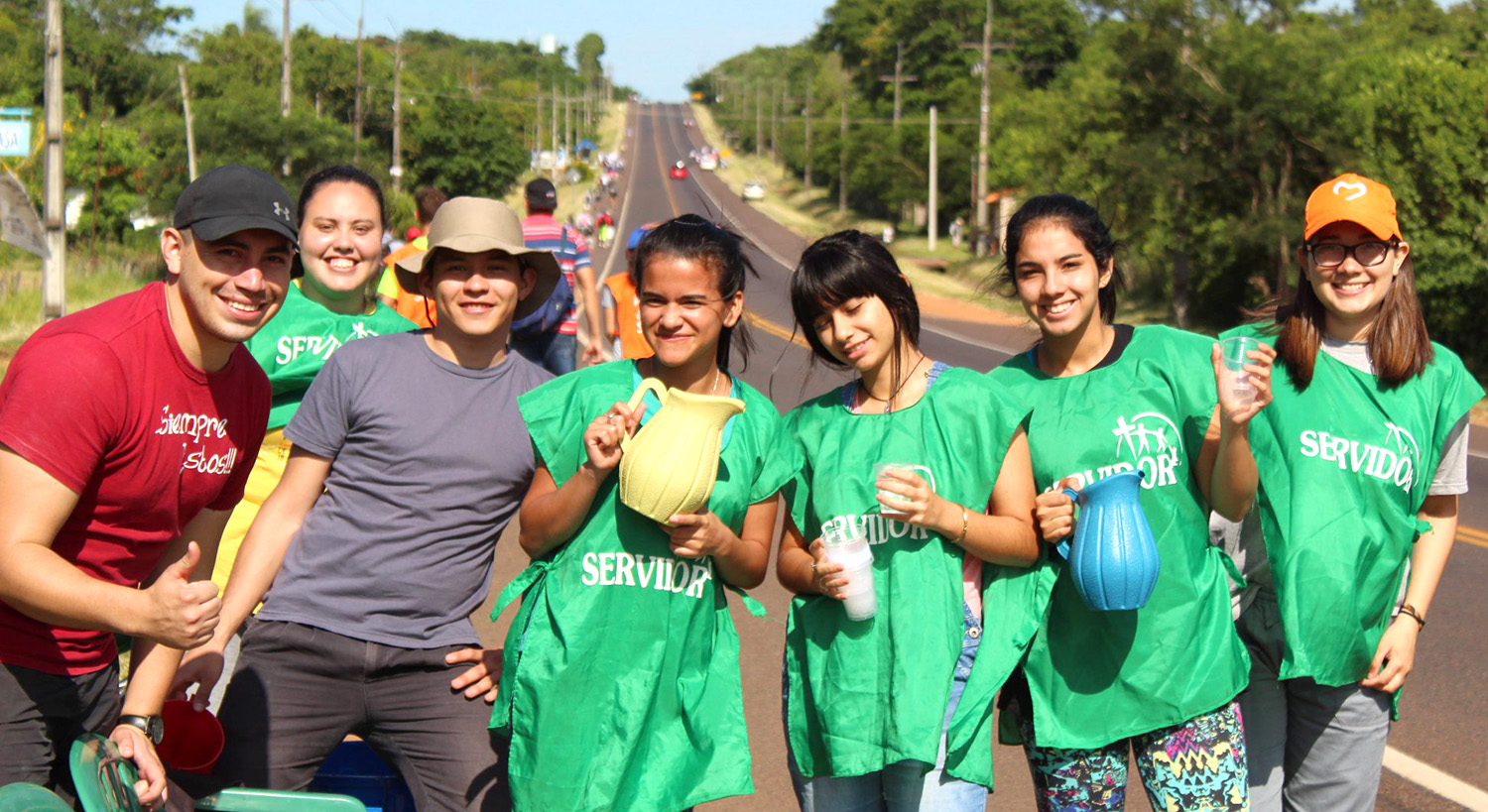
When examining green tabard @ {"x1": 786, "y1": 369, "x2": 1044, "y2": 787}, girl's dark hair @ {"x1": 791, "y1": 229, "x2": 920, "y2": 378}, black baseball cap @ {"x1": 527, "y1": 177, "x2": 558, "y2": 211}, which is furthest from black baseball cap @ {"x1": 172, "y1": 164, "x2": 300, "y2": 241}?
black baseball cap @ {"x1": 527, "y1": 177, "x2": 558, "y2": 211}

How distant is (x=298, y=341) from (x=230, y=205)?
1.47m

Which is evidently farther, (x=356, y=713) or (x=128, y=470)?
(x=356, y=713)

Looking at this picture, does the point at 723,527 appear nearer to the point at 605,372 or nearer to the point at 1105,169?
the point at 605,372

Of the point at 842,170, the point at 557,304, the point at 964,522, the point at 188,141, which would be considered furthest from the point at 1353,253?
the point at 842,170

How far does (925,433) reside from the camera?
317cm

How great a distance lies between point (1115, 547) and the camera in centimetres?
296

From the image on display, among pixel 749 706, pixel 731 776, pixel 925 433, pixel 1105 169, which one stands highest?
pixel 1105 169

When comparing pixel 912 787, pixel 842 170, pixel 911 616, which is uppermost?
pixel 842 170

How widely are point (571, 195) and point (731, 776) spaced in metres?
80.9

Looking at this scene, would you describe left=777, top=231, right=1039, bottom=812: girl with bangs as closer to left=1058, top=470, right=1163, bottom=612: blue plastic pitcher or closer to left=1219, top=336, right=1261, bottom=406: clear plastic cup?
left=1058, top=470, right=1163, bottom=612: blue plastic pitcher

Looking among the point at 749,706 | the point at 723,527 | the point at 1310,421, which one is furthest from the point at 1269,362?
the point at 749,706

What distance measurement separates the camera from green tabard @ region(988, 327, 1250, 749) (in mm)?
3164

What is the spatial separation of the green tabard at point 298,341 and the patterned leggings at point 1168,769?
2356 millimetres

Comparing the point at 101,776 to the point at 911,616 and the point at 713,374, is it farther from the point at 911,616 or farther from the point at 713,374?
the point at 911,616
